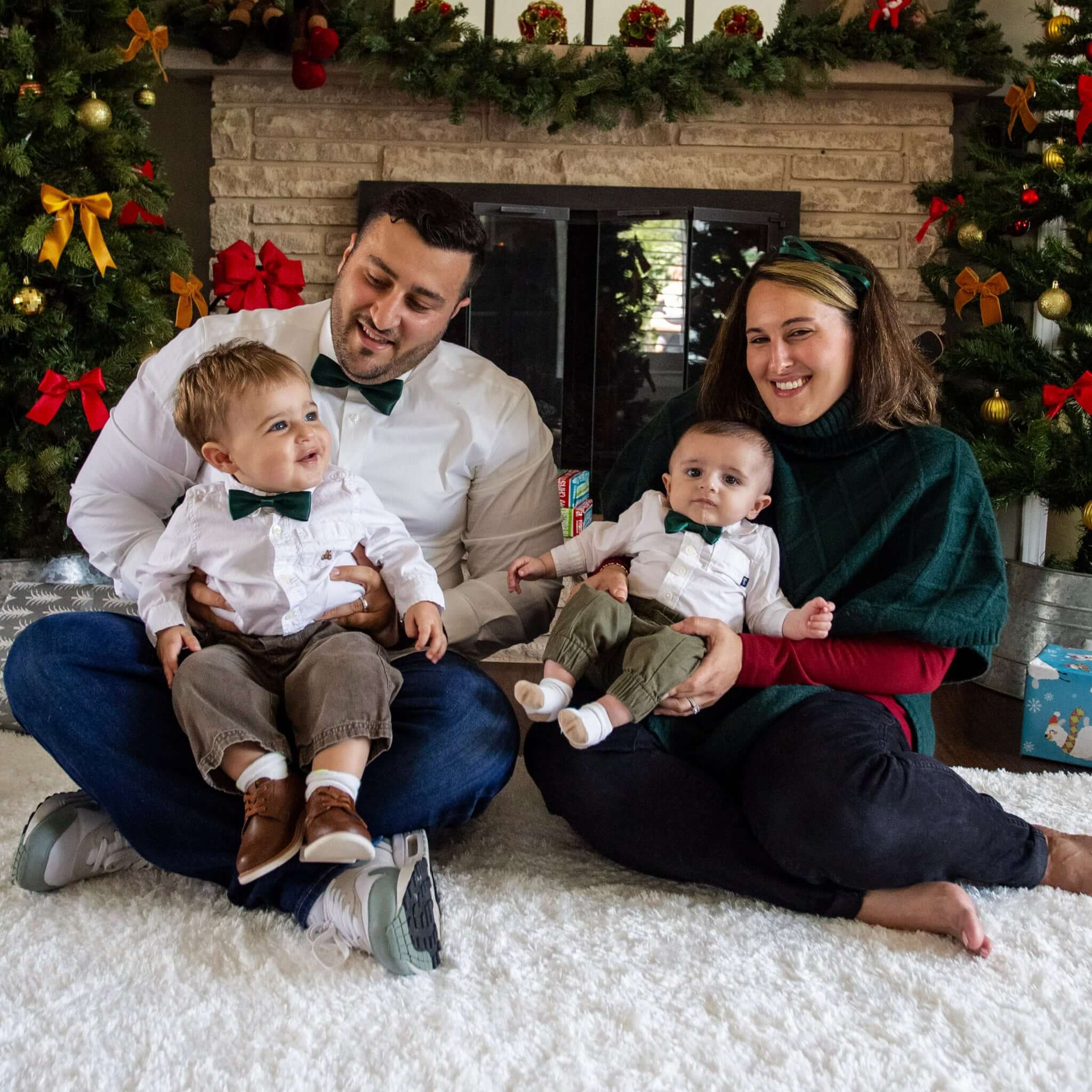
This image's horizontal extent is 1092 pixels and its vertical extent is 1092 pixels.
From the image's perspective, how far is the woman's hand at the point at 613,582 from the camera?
148 cm

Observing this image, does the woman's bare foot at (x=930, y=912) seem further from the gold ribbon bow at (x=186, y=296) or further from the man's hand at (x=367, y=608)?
the gold ribbon bow at (x=186, y=296)

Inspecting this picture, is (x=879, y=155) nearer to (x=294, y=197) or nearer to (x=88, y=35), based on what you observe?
(x=294, y=197)

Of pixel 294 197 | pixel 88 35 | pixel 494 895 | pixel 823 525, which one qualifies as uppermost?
pixel 88 35

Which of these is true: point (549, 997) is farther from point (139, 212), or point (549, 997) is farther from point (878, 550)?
point (139, 212)

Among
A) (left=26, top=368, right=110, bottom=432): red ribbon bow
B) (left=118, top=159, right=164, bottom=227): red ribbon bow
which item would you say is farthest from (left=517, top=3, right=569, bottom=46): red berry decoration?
(left=26, top=368, right=110, bottom=432): red ribbon bow

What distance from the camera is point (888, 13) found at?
3.18 m

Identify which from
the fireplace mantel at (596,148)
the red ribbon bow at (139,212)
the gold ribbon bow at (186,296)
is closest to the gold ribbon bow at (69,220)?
the red ribbon bow at (139,212)

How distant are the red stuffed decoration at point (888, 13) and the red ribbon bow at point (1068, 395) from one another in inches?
51.5

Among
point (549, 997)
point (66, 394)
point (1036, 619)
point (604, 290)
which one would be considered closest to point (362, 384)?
point (549, 997)

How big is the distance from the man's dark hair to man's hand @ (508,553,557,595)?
435mm

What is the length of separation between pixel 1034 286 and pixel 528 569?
182cm

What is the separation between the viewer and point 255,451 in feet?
4.54

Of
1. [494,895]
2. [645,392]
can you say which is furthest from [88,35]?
[494,895]

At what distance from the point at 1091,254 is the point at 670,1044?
2277 millimetres
